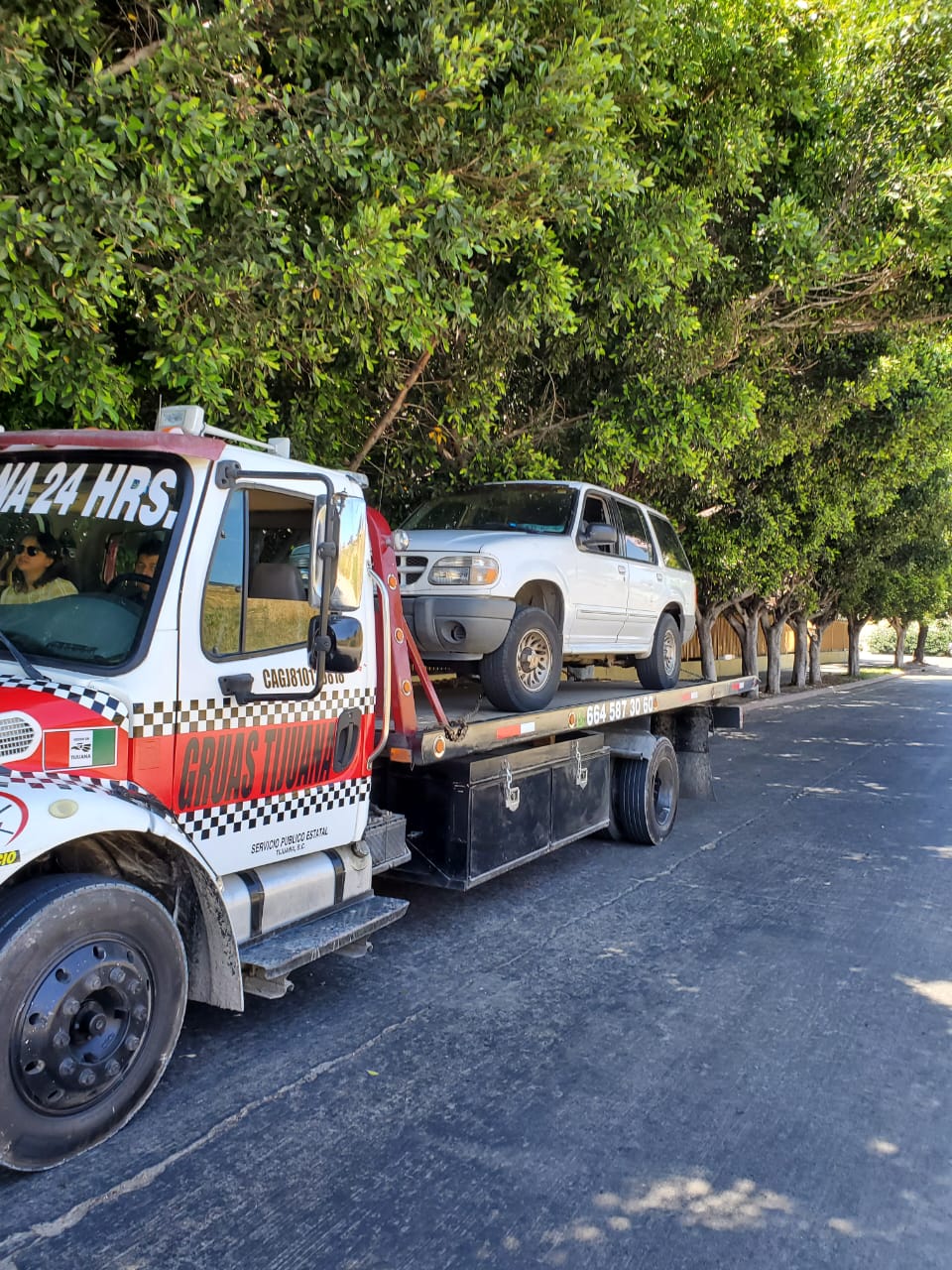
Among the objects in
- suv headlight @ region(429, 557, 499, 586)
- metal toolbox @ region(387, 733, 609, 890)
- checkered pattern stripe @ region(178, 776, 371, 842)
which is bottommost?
metal toolbox @ region(387, 733, 609, 890)

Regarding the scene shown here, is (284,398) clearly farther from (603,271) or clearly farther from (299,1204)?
(299,1204)

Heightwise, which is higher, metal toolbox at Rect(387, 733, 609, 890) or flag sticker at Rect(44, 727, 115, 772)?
flag sticker at Rect(44, 727, 115, 772)

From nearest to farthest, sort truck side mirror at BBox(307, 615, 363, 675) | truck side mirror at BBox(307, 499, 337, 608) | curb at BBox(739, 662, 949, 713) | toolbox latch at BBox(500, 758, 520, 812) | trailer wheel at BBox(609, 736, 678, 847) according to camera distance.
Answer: truck side mirror at BBox(307, 499, 337, 608) → truck side mirror at BBox(307, 615, 363, 675) → toolbox latch at BBox(500, 758, 520, 812) → trailer wheel at BBox(609, 736, 678, 847) → curb at BBox(739, 662, 949, 713)

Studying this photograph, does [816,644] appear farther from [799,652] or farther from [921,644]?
[921,644]

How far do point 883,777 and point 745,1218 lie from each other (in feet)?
33.5

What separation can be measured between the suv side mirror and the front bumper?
1331 mm

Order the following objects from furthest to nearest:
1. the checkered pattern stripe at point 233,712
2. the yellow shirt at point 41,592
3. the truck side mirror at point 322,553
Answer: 1. the truck side mirror at point 322,553
2. the yellow shirt at point 41,592
3. the checkered pattern stripe at point 233,712

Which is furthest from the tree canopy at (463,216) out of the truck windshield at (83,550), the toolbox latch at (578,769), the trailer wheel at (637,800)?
the trailer wheel at (637,800)

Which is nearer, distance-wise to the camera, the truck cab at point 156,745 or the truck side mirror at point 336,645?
the truck cab at point 156,745

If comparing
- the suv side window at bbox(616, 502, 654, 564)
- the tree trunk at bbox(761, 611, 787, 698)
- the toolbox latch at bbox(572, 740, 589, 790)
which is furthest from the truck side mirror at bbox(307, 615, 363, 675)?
the tree trunk at bbox(761, 611, 787, 698)

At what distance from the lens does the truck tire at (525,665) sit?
645 centimetres

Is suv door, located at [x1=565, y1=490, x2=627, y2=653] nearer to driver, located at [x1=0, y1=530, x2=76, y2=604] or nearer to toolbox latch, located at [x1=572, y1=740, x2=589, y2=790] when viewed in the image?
toolbox latch, located at [x1=572, y1=740, x2=589, y2=790]

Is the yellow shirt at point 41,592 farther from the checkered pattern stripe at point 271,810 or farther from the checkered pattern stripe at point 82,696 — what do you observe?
the checkered pattern stripe at point 271,810

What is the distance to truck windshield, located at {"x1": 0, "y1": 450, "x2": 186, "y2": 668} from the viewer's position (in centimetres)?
377
